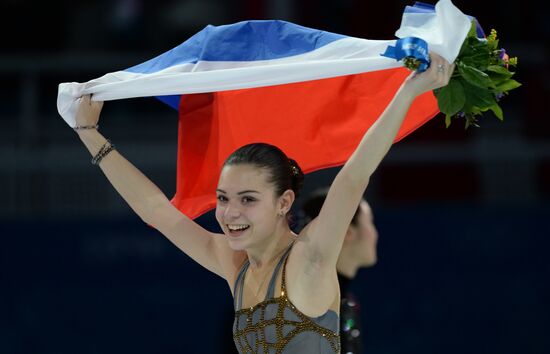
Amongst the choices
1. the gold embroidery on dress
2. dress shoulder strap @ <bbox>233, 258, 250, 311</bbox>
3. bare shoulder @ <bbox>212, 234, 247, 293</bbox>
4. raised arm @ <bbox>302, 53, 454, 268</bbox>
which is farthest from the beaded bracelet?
raised arm @ <bbox>302, 53, 454, 268</bbox>

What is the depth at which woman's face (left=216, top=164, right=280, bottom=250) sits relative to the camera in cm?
334

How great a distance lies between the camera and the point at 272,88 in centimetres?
402

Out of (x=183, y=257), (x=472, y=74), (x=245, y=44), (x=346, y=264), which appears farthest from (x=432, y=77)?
(x=183, y=257)

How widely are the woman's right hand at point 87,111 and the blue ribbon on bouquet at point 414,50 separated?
111 centimetres

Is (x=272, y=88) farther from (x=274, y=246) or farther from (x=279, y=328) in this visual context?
(x=279, y=328)

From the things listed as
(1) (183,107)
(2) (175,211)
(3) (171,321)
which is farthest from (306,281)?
(3) (171,321)

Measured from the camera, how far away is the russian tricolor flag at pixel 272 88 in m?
3.38

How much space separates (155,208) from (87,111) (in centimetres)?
39

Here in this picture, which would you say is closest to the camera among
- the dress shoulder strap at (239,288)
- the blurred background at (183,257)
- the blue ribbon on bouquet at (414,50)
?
the blue ribbon on bouquet at (414,50)

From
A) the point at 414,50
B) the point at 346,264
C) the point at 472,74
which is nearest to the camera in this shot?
the point at 414,50

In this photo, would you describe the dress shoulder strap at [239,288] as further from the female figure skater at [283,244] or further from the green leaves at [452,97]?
the green leaves at [452,97]

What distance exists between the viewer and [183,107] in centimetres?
Answer: 413

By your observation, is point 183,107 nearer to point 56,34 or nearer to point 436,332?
Answer: point 436,332

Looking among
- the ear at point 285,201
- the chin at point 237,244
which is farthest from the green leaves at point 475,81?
the chin at point 237,244
